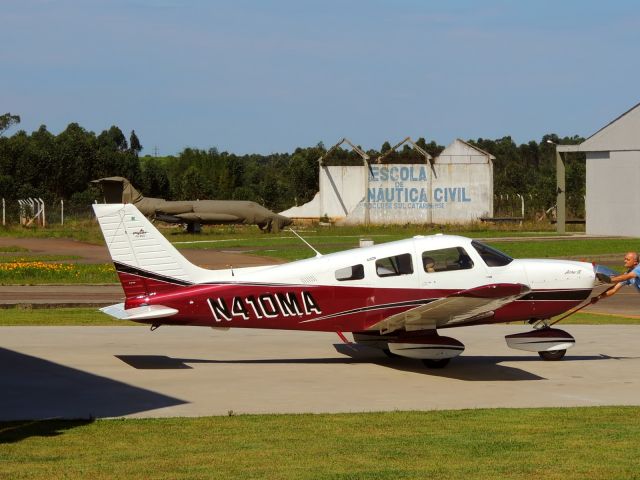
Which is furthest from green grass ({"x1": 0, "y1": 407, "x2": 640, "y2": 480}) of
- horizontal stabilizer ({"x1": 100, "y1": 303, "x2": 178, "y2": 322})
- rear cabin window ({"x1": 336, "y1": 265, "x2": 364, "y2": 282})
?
rear cabin window ({"x1": 336, "y1": 265, "x2": 364, "y2": 282})

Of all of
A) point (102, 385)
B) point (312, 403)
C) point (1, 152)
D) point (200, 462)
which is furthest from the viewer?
point (1, 152)

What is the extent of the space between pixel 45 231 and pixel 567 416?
213 ft

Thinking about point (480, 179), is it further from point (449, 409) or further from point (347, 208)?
point (449, 409)

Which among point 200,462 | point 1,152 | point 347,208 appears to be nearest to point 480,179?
point 347,208

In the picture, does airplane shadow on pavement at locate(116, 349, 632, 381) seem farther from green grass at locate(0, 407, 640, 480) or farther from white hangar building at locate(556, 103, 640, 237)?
white hangar building at locate(556, 103, 640, 237)

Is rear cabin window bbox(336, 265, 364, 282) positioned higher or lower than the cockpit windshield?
lower

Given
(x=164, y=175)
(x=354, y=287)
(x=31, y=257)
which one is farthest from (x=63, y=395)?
(x=164, y=175)

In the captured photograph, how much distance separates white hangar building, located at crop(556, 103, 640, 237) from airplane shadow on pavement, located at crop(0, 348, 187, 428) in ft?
191

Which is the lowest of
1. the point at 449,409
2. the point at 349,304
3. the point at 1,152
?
the point at 449,409

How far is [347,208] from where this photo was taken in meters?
89.1

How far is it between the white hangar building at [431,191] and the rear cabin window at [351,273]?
223 feet

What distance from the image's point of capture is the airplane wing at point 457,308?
15383 mm

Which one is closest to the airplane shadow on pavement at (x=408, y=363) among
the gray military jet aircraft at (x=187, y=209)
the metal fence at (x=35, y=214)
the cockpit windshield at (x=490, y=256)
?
the cockpit windshield at (x=490, y=256)

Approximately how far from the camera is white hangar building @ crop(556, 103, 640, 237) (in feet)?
230
